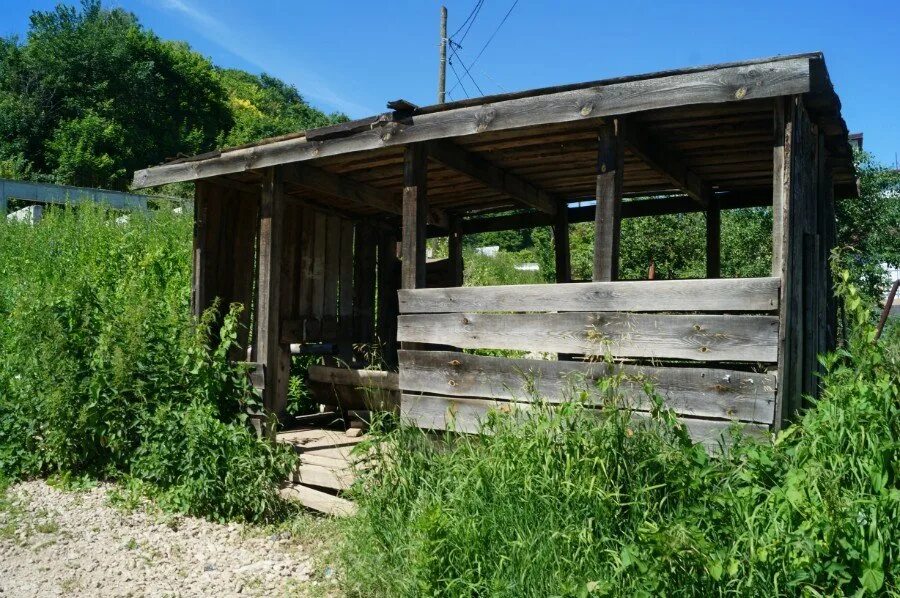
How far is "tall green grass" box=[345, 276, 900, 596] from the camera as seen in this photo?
3.09 metres

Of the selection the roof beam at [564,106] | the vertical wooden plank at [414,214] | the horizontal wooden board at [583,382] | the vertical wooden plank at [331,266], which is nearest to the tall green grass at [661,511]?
the horizontal wooden board at [583,382]

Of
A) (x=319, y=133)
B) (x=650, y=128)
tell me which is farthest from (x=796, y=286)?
(x=319, y=133)

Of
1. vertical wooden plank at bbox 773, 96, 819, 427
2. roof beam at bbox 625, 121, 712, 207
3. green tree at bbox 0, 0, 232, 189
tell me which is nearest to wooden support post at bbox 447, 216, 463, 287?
roof beam at bbox 625, 121, 712, 207

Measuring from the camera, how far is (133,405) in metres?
6.47

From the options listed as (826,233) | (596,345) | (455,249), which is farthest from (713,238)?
(596,345)

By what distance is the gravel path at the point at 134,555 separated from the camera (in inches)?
191

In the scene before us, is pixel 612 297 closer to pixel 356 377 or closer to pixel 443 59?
pixel 356 377

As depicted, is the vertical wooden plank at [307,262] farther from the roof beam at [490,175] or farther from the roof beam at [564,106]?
the roof beam at [490,175]

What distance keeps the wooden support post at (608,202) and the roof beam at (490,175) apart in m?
1.42

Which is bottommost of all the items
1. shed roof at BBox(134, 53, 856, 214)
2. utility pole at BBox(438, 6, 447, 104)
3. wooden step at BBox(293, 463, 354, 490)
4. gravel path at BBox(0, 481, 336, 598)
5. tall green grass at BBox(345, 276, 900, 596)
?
gravel path at BBox(0, 481, 336, 598)

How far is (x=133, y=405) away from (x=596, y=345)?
4.14 meters

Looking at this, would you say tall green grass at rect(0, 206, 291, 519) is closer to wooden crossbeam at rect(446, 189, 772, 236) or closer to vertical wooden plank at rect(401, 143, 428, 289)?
vertical wooden plank at rect(401, 143, 428, 289)

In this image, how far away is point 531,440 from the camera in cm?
404

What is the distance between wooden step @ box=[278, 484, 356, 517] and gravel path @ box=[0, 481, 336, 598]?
34cm
